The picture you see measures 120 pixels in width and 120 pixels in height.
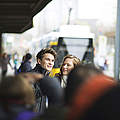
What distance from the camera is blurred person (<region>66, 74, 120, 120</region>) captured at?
1952 mm

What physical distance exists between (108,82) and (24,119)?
0.49 metres

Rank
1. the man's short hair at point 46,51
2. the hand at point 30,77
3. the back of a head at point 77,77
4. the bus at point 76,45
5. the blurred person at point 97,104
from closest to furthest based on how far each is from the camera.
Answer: the blurred person at point 97,104 < the back of a head at point 77,77 < the hand at point 30,77 < the man's short hair at point 46,51 < the bus at point 76,45

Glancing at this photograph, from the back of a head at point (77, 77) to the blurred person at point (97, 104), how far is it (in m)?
0.11

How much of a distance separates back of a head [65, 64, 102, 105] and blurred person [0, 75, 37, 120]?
23cm

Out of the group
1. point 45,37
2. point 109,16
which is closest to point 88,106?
point 45,37

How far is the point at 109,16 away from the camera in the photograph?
108 meters

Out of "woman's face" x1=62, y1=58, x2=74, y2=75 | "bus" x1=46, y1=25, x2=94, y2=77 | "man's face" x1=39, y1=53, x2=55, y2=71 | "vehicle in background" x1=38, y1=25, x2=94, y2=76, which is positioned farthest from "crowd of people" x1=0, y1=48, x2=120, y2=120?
"bus" x1=46, y1=25, x2=94, y2=77

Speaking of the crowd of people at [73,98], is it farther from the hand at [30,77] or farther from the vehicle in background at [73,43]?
the vehicle in background at [73,43]

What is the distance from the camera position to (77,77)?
2127 millimetres

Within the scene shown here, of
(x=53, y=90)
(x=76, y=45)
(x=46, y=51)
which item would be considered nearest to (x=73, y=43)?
(x=76, y=45)

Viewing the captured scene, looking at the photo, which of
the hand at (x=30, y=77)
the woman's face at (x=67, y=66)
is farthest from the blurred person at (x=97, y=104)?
the woman's face at (x=67, y=66)

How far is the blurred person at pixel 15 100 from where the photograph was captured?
6.72 feet

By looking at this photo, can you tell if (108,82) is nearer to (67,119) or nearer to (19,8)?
(67,119)

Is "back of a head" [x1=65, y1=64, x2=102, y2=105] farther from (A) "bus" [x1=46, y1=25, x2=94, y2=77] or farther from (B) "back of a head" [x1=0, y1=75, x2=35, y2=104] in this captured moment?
(A) "bus" [x1=46, y1=25, x2=94, y2=77]
